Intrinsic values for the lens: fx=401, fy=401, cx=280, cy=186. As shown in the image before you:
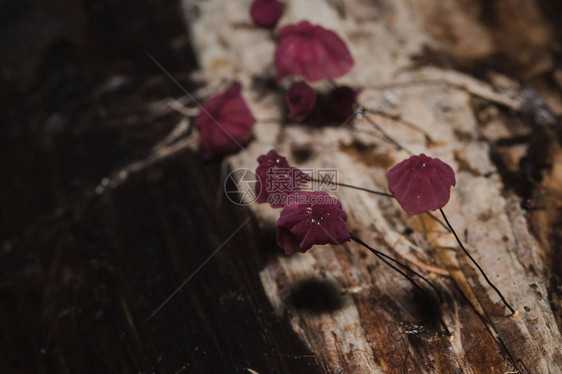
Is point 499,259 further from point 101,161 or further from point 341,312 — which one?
point 101,161

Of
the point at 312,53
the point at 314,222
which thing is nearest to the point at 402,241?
the point at 314,222

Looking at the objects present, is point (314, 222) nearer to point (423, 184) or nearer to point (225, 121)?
point (423, 184)

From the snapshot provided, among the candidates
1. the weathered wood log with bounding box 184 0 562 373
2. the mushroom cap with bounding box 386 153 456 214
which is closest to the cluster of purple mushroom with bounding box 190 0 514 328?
the mushroom cap with bounding box 386 153 456 214

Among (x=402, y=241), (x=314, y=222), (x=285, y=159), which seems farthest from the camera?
(x=402, y=241)

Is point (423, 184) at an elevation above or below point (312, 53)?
below

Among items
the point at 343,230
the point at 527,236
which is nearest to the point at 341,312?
the point at 343,230

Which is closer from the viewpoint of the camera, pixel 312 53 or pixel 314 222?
pixel 314 222

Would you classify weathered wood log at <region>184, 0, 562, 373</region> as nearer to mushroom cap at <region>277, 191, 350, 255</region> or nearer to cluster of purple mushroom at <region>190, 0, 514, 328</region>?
cluster of purple mushroom at <region>190, 0, 514, 328</region>
